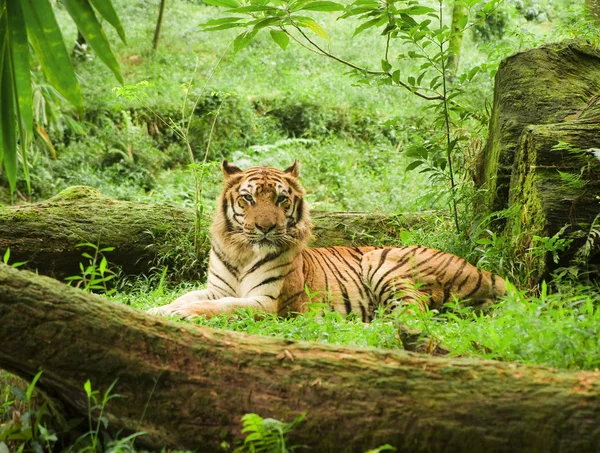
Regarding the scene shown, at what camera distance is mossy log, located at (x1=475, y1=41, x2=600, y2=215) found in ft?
21.2

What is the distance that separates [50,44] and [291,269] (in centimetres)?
336

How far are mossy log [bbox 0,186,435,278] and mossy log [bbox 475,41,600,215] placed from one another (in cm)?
144

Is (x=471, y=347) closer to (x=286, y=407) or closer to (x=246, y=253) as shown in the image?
(x=286, y=407)

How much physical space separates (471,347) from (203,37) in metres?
16.2

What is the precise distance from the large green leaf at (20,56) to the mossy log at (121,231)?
3.31m

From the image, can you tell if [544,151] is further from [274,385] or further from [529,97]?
Result: [274,385]

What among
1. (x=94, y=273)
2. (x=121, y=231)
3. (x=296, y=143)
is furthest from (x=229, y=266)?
(x=296, y=143)

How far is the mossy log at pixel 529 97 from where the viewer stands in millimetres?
6453

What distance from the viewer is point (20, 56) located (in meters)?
3.21

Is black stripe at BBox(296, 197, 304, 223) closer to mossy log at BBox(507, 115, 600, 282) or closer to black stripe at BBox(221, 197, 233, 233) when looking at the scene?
black stripe at BBox(221, 197, 233, 233)

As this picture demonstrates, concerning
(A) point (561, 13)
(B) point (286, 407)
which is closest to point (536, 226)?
(B) point (286, 407)

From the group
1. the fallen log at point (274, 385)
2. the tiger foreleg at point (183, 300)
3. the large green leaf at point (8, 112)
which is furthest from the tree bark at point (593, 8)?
the large green leaf at point (8, 112)

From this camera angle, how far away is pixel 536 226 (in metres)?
5.37

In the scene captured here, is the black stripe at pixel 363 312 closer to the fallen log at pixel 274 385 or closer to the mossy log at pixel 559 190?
the mossy log at pixel 559 190
